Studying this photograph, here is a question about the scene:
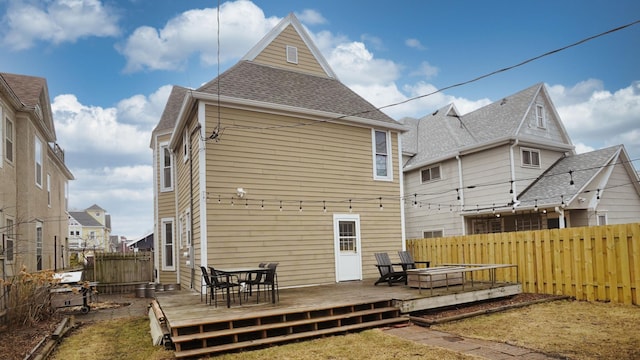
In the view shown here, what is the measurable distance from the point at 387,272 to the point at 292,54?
7141 millimetres

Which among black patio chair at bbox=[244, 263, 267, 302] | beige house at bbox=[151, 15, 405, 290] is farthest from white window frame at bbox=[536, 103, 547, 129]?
black patio chair at bbox=[244, 263, 267, 302]

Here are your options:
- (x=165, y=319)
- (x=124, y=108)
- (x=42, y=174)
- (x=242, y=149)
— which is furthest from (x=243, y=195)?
(x=124, y=108)

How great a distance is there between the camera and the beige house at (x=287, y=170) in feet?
34.3

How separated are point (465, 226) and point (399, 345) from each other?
1202 centimetres

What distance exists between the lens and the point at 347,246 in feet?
40.2

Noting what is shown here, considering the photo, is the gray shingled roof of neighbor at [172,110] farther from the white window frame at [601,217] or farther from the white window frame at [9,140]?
the white window frame at [601,217]

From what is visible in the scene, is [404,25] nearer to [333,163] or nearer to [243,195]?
[333,163]

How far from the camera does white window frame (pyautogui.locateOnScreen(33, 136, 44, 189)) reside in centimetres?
1488

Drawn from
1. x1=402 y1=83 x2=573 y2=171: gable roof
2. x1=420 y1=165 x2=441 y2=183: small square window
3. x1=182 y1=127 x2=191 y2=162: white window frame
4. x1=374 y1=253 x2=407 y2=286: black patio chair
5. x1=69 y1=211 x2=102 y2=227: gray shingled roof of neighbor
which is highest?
x1=402 y1=83 x2=573 y2=171: gable roof

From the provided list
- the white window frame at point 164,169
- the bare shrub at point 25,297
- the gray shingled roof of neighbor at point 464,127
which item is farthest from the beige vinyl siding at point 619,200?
the bare shrub at point 25,297

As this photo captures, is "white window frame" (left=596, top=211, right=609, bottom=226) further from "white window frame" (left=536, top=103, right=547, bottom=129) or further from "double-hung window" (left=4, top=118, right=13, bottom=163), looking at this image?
"double-hung window" (left=4, top=118, right=13, bottom=163)

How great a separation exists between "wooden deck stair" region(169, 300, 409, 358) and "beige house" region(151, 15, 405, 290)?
3365mm

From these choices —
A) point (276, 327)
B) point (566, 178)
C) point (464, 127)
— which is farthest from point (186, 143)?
point (566, 178)

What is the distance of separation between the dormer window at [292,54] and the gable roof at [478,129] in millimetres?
7971
